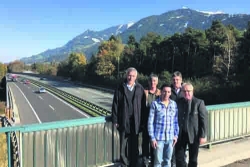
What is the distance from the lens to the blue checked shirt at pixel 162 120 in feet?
18.1

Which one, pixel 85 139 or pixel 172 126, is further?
pixel 85 139

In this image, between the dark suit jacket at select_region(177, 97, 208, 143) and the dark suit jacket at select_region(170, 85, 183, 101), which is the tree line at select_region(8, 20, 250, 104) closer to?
the dark suit jacket at select_region(170, 85, 183, 101)

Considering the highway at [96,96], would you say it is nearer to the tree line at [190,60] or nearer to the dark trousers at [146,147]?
the tree line at [190,60]

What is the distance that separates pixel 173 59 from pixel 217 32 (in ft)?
41.3

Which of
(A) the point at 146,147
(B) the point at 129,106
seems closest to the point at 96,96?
(A) the point at 146,147

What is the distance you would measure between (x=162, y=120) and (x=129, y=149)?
93 cm

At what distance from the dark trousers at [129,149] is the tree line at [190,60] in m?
21.4

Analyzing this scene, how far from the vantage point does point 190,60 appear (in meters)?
65.4

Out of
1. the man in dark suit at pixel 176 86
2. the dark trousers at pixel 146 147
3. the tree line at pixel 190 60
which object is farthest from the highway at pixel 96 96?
the man in dark suit at pixel 176 86

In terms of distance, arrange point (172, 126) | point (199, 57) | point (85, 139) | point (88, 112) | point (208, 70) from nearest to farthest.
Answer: point (172, 126), point (85, 139), point (88, 112), point (208, 70), point (199, 57)

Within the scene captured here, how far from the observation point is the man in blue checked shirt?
18.1ft

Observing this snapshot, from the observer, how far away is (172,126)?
18.3 feet

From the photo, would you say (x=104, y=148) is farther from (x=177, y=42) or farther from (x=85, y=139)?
(x=177, y=42)

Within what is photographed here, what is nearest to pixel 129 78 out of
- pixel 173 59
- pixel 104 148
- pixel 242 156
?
pixel 104 148
